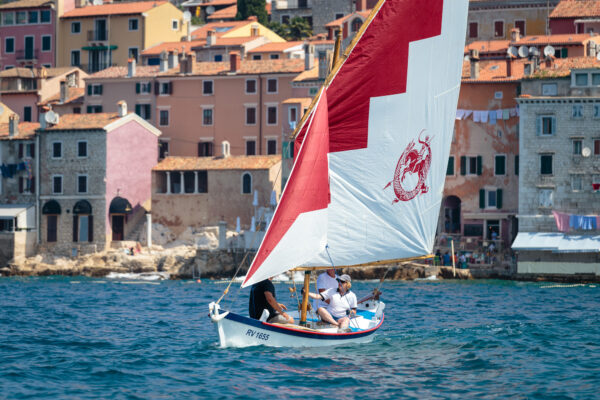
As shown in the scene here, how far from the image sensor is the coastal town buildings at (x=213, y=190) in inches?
2950

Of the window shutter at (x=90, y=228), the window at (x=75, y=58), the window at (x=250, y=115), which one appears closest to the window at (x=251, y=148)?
the window at (x=250, y=115)

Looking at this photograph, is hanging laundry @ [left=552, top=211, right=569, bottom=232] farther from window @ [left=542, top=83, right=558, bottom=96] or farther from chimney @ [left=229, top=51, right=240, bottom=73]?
chimney @ [left=229, top=51, right=240, bottom=73]

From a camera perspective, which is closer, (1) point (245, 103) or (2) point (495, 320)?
(2) point (495, 320)

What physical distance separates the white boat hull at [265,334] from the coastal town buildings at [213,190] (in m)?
45.0

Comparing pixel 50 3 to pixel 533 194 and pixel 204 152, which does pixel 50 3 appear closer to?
pixel 204 152

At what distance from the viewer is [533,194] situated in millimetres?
66750

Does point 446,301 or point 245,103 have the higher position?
point 245,103

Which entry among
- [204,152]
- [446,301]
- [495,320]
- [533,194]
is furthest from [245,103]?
[495,320]

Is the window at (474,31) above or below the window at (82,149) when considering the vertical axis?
above

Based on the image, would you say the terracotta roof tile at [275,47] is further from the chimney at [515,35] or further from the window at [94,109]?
the chimney at [515,35]

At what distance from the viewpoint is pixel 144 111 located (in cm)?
8306

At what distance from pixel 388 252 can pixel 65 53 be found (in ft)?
239

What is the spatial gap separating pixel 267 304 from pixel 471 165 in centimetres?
4358

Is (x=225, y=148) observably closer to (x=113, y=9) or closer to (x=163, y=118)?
(x=163, y=118)
